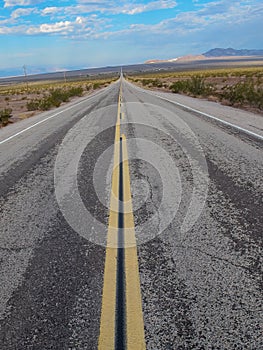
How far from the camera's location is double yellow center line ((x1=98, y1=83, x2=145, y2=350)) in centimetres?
196

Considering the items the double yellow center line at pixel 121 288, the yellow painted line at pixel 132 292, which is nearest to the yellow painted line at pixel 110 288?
the double yellow center line at pixel 121 288

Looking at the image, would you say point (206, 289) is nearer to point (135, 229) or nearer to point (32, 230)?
point (135, 229)

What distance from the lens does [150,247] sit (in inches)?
117

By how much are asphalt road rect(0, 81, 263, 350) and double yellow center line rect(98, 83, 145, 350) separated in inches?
2.2

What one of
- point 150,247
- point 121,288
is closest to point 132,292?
point 121,288

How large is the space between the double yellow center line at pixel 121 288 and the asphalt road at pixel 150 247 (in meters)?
0.06

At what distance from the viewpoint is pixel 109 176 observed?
5.17m

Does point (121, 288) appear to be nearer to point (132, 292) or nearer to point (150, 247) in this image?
point (132, 292)

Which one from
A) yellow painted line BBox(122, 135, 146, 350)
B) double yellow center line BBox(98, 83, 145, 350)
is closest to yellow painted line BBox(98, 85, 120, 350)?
double yellow center line BBox(98, 83, 145, 350)

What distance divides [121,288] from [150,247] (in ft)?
2.07

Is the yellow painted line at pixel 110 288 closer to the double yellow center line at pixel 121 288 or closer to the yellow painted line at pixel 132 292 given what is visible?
the double yellow center line at pixel 121 288

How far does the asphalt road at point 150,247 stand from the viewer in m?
2.05

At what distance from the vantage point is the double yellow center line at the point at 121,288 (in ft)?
6.43

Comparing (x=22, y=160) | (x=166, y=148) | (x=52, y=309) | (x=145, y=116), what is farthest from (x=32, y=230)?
(x=145, y=116)
